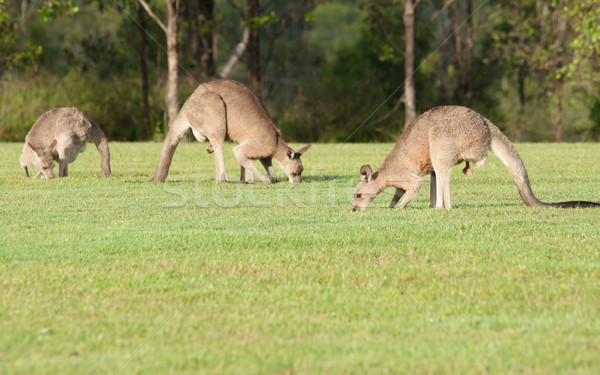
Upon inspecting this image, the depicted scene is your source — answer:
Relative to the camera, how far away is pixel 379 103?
34.4 meters

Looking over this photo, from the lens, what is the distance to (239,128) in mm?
13609

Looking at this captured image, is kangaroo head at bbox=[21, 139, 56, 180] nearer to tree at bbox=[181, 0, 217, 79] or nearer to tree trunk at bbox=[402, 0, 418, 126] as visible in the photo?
tree trunk at bbox=[402, 0, 418, 126]

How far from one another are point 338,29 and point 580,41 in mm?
47565

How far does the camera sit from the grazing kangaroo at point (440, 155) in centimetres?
937

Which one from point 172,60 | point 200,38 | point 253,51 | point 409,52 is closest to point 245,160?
point 172,60

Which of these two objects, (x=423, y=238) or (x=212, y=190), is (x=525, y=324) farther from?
(x=212, y=190)

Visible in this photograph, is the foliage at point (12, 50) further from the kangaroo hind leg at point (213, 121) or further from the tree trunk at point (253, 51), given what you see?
the kangaroo hind leg at point (213, 121)

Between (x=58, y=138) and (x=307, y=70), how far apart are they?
28593mm

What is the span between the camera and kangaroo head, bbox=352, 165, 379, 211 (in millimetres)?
10016

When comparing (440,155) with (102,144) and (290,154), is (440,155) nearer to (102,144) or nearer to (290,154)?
(290,154)

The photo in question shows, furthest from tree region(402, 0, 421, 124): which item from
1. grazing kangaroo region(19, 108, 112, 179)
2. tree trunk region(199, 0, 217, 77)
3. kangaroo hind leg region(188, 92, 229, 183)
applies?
grazing kangaroo region(19, 108, 112, 179)

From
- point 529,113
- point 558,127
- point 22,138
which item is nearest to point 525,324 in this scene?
point 22,138

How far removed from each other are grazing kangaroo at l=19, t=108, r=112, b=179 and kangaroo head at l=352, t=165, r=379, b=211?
5837 millimetres

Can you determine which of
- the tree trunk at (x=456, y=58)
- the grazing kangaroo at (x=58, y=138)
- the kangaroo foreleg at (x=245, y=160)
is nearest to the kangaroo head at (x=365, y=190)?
the kangaroo foreleg at (x=245, y=160)
